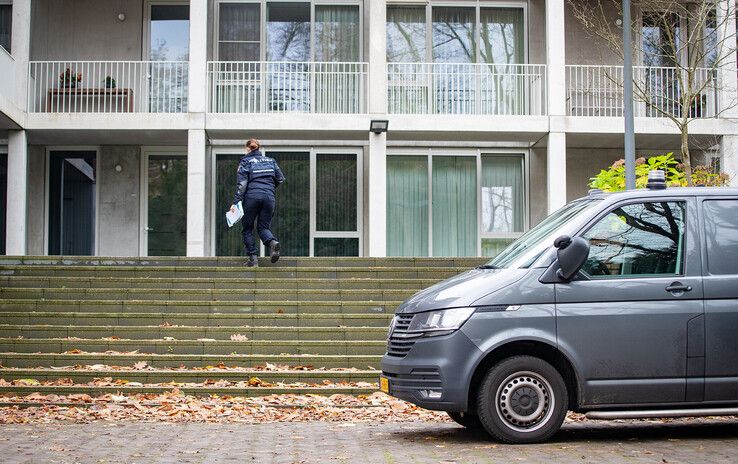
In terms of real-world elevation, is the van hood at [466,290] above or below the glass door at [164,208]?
below

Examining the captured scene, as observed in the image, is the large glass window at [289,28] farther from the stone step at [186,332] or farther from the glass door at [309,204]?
the stone step at [186,332]

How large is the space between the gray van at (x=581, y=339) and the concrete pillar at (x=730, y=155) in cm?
1378

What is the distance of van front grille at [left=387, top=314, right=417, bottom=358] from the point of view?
7.84 metres

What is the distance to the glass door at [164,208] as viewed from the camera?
22.3 metres

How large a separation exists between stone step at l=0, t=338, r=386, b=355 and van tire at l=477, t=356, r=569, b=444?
16.5ft

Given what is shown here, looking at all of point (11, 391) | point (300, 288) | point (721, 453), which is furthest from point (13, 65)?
point (721, 453)

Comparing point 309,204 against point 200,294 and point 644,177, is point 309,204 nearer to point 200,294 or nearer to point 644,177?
point 200,294

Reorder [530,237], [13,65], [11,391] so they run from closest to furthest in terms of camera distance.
Result: [530,237] < [11,391] < [13,65]

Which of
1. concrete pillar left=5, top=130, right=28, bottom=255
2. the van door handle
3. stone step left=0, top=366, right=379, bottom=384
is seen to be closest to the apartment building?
concrete pillar left=5, top=130, right=28, bottom=255

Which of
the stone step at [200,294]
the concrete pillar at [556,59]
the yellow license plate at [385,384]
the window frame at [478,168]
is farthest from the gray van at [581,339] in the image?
the window frame at [478,168]

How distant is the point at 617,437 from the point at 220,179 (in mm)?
15401

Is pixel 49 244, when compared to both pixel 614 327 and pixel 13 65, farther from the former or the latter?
pixel 614 327

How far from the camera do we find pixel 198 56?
20.2m

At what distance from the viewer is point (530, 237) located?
27.4 feet
